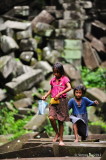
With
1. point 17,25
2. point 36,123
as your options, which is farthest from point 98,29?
Result: point 36,123

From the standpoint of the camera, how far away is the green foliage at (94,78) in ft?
41.7

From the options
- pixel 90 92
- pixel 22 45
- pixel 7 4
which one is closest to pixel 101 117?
pixel 90 92

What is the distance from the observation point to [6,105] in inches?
405

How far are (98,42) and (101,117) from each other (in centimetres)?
537

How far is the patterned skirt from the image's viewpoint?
5.16m

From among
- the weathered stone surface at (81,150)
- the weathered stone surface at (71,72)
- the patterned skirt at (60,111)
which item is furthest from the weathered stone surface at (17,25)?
the weathered stone surface at (81,150)

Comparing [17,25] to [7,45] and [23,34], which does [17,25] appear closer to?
[23,34]

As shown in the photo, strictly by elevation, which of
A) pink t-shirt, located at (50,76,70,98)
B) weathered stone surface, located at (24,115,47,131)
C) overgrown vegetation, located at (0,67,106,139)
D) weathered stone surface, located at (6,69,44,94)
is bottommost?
overgrown vegetation, located at (0,67,106,139)

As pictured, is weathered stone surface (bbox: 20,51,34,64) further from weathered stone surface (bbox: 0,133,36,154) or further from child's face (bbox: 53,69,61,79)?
child's face (bbox: 53,69,61,79)

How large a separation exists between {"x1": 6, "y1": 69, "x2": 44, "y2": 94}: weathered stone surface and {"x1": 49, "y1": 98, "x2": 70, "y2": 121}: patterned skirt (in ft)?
18.7

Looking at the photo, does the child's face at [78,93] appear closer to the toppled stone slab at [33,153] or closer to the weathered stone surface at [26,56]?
the toppled stone slab at [33,153]

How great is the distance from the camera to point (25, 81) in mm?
11039

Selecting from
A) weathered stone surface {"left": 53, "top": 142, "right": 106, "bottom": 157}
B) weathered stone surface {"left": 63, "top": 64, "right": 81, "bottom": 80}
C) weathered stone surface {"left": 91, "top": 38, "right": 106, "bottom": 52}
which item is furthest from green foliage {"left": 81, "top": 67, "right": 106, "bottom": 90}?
weathered stone surface {"left": 53, "top": 142, "right": 106, "bottom": 157}

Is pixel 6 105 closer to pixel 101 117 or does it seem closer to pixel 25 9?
pixel 101 117
